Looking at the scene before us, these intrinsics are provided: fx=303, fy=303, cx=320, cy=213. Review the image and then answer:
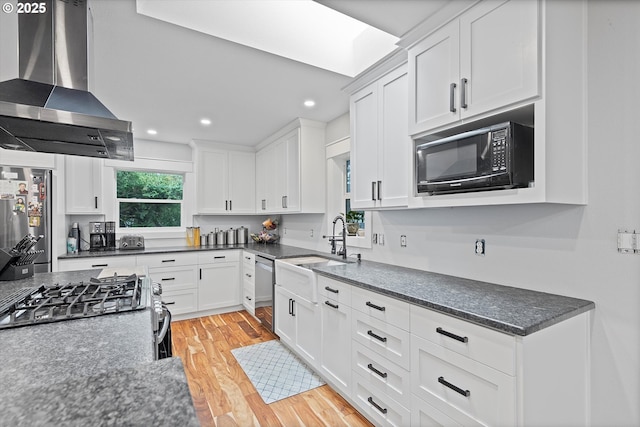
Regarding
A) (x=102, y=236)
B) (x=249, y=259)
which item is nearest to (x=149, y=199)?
(x=102, y=236)

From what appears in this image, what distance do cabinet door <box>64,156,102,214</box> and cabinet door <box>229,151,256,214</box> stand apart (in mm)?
1629

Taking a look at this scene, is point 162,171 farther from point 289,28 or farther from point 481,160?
point 481,160

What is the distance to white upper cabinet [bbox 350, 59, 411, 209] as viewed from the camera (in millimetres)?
2129

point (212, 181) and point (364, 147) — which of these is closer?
point (364, 147)

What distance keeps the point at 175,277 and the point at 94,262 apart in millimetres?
859

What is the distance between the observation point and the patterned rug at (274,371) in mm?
2285

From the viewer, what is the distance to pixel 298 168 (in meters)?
3.54

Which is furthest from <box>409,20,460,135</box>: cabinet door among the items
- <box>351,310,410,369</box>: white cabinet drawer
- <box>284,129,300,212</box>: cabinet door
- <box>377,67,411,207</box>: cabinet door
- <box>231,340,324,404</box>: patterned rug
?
<box>231,340,324,404</box>: patterned rug

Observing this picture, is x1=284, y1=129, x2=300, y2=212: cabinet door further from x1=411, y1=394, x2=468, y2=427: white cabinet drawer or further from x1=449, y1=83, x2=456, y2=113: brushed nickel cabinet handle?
x1=411, y1=394, x2=468, y2=427: white cabinet drawer

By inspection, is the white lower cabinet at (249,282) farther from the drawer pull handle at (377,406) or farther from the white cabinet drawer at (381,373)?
the drawer pull handle at (377,406)

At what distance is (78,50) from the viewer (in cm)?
164

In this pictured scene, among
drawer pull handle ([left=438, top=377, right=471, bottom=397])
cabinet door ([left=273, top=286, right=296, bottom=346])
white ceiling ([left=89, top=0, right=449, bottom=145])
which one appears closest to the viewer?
drawer pull handle ([left=438, top=377, right=471, bottom=397])

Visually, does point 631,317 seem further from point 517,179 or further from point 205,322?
point 205,322

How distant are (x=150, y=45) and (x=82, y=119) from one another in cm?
84
